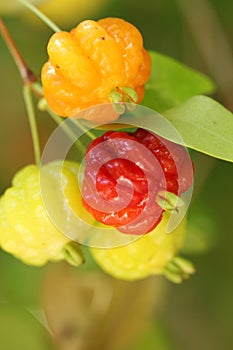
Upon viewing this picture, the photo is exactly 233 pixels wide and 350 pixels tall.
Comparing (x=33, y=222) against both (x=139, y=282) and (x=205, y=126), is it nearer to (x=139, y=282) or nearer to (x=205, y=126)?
(x=205, y=126)

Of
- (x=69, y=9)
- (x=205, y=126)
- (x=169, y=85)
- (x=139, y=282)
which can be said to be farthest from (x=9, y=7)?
(x=205, y=126)

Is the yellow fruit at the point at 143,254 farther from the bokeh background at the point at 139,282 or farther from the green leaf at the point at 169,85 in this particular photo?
the bokeh background at the point at 139,282

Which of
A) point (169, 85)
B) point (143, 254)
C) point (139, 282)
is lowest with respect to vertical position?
point (139, 282)

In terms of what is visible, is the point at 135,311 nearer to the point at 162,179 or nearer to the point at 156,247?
the point at 156,247

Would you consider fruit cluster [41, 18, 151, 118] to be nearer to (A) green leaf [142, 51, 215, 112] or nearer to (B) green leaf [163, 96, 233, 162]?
(B) green leaf [163, 96, 233, 162]

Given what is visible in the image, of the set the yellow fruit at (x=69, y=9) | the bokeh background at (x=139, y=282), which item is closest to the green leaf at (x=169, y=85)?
the bokeh background at (x=139, y=282)
